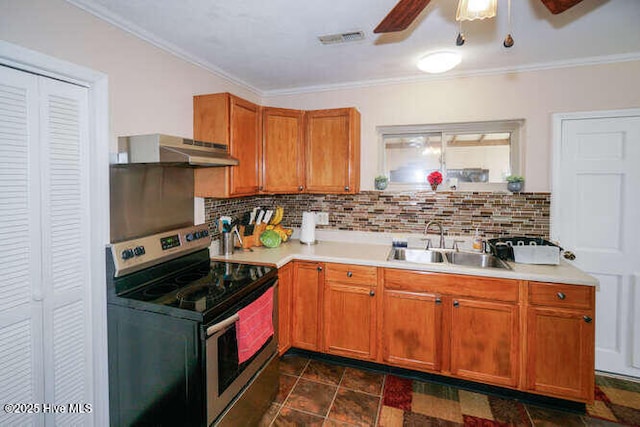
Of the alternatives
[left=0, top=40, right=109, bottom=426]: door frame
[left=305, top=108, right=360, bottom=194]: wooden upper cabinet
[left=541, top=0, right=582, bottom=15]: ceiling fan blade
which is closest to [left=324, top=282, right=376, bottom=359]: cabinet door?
[left=305, top=108, right=360, bottom=194]: wooden upper cabinet

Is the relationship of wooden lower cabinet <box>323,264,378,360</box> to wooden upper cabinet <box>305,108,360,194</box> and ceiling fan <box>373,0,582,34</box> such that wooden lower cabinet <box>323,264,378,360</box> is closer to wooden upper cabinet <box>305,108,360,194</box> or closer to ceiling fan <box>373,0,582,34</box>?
wooden upper cabinet <box>305,108,360,194</box>

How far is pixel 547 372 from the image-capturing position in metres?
2.09


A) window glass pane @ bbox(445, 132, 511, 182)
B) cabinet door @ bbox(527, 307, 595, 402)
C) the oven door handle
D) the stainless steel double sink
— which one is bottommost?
cabinet door @ bbox(527, 307, 595, 402)

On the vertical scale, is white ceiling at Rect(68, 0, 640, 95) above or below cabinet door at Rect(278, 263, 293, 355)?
above

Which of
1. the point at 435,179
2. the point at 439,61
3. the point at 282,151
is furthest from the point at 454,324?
the point at 282,151

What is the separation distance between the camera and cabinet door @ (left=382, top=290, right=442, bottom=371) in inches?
91.7

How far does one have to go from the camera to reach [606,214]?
250 centimetres

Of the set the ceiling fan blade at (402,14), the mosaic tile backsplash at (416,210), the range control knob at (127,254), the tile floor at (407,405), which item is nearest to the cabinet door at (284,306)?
the tile floor at (407,405)

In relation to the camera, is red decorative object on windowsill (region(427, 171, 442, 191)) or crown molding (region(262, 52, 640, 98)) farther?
red decorative object on windowsill (region(427, 171, 442, 191))

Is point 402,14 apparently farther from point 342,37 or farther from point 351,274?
point 351,274

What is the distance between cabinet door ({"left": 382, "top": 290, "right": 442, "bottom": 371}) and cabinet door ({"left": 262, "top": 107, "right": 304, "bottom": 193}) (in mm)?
1316

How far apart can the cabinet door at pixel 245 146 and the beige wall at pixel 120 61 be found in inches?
13.0

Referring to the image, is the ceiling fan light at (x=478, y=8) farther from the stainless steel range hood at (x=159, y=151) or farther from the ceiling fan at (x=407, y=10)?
the stainless steel range hood at (x=159, y=151)

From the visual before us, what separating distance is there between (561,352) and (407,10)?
2243 millimetres
